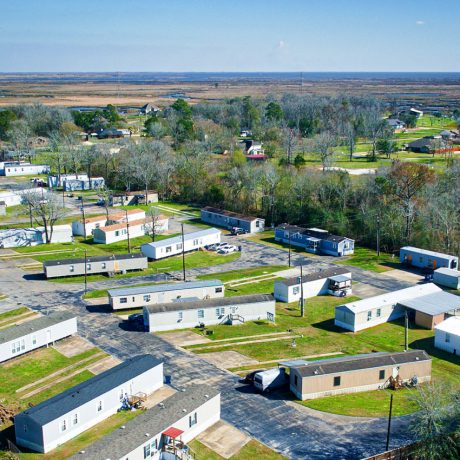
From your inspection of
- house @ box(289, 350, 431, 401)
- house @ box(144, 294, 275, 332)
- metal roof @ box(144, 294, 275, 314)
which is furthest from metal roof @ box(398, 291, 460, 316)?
metal roof @ box(144, 294, 275, 314)

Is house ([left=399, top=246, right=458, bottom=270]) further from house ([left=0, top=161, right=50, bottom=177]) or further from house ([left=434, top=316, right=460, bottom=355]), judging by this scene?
house ([left=0, top=161, right=50, bottom=177])

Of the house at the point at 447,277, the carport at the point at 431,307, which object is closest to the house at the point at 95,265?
the carport at the point at 431,307

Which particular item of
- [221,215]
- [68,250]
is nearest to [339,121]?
[221,215]

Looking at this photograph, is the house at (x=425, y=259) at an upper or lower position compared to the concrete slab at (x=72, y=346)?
upper

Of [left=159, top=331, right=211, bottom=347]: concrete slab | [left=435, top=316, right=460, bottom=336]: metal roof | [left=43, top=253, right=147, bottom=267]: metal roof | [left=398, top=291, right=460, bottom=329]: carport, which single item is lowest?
[left=159, top=331, right=211, bottom=347]: concrete slab

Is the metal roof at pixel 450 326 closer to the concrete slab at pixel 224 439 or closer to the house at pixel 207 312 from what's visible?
the house at pixel 207 312

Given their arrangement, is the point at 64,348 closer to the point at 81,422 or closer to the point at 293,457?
the point at 81,422
